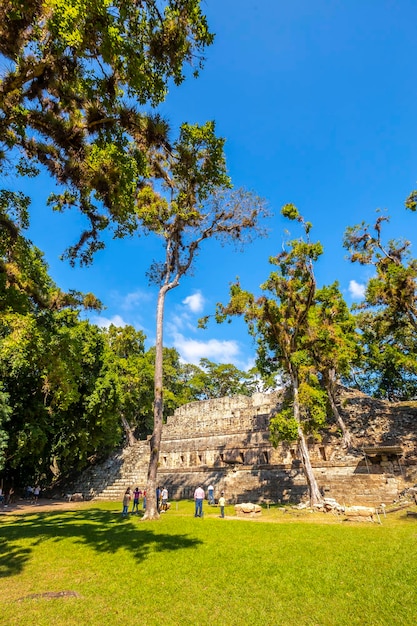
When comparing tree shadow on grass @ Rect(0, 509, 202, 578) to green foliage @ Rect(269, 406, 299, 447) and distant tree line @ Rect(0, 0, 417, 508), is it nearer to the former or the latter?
distant tree line @ Rect(0, 0, 417, 508)

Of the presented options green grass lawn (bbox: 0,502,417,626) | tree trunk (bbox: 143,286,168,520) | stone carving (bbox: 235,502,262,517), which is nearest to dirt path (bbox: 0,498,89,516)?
green grass lawn (bbox: 0,502,417,626)

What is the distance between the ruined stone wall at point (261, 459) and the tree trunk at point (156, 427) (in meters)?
8.09

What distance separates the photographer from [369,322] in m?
22.4

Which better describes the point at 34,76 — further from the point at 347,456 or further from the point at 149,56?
the point at 347,456

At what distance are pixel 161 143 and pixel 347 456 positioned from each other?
19762 mm

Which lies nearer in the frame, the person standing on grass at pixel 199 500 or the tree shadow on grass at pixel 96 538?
the tree shadow on grass at pixel 96 538

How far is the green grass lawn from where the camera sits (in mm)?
4348

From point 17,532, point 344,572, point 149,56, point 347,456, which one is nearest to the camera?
point 344,572

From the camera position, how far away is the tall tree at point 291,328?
15.7 meters

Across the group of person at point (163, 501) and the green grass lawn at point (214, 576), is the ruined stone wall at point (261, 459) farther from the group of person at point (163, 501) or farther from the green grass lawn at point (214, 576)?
the green grass lawn at point (214, 576)

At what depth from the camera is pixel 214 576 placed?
583cm

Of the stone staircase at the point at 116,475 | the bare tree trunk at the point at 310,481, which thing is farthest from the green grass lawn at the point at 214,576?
the stone staircase at the point at 116,475

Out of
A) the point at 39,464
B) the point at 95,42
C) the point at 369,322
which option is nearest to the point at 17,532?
the point at 95,42

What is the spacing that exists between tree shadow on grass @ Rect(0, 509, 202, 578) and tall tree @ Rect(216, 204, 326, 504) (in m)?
7.79
